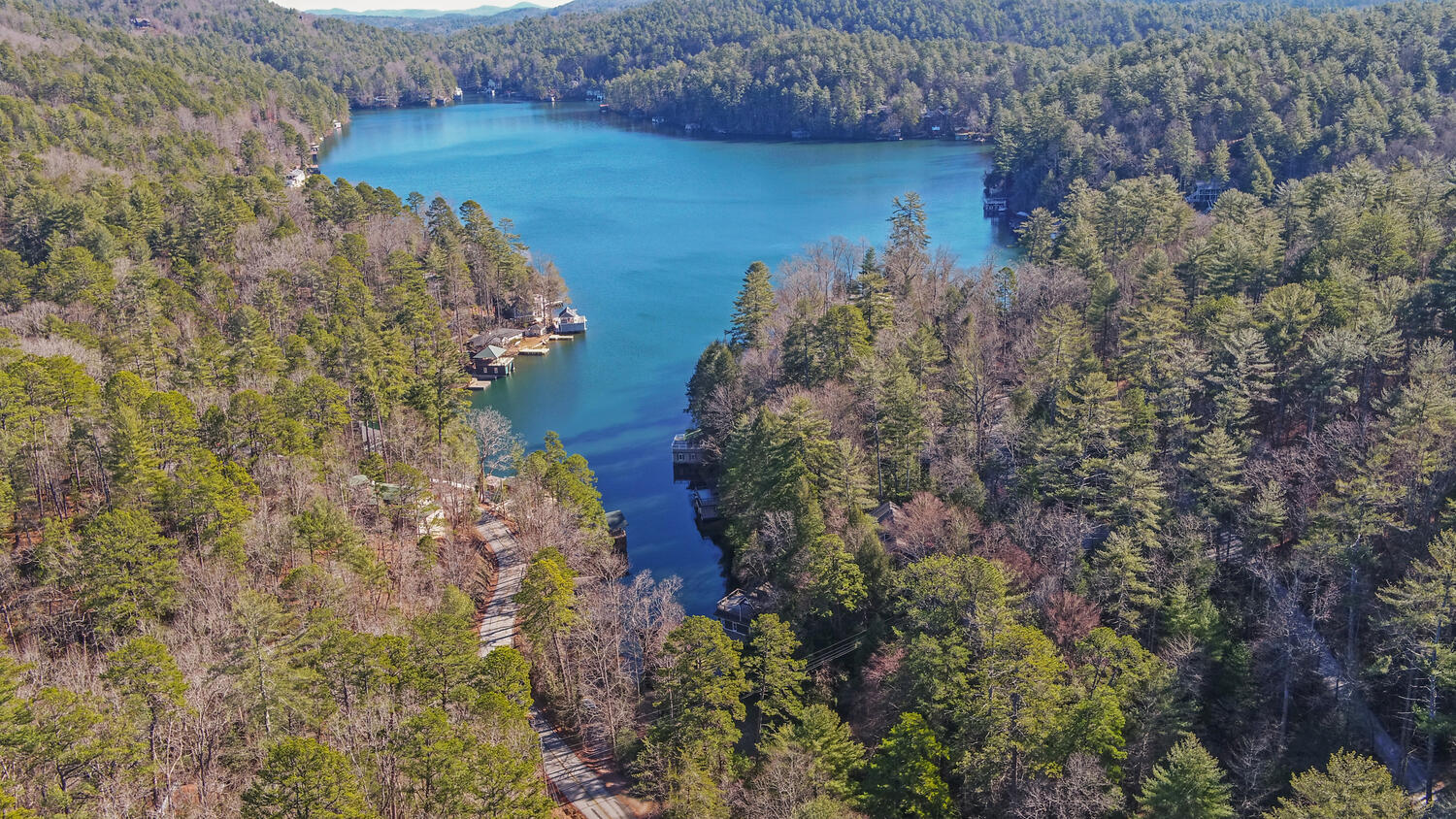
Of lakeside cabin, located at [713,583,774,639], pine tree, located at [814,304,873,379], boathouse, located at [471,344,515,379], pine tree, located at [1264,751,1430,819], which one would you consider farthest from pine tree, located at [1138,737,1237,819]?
boathouse, located at [471,344,515,379]

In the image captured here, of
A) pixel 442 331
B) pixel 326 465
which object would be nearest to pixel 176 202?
pixel 442 331

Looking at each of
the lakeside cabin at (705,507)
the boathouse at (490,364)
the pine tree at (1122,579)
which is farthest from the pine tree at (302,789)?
the boathouse at (490,364)

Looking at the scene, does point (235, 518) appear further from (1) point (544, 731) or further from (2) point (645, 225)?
(2) point (645, 225)

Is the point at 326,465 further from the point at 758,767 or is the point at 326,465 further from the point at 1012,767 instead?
the point at 1012,767

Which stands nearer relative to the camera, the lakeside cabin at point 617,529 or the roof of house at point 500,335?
the lakeside cabin at point 617,529

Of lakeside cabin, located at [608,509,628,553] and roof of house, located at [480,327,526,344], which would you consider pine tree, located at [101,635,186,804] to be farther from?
roof of house, located at [480,327,526,344]

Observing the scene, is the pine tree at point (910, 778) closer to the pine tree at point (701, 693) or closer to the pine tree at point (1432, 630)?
the pine tree at point (701, 693)

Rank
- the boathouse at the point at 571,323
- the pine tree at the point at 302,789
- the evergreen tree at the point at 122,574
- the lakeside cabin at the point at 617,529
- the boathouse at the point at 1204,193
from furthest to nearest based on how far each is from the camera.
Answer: the boathouse at the point at 1204,193 < the boathouse at the point at 571,323 < the lakeside cabin at the point at 617,529 < the evergreen tree at the point at 122,574 < the pine tree at the point at 302,789
